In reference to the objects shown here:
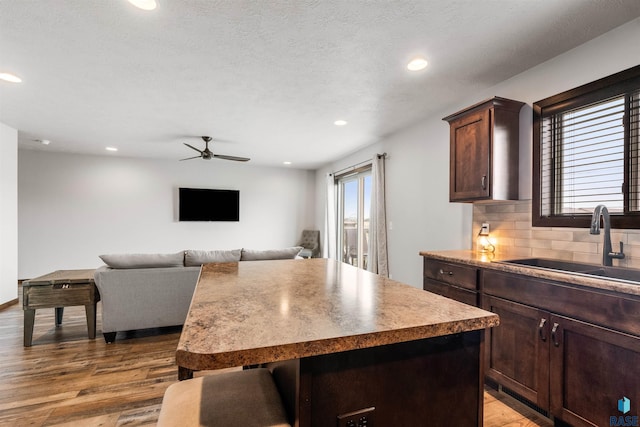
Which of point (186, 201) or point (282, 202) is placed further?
point (282, 202)

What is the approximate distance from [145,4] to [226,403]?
2.11m

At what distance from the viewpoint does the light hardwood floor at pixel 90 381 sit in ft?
6.16

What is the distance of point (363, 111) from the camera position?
11.4 ft

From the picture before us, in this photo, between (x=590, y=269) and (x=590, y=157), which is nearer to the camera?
(x=590, y=269)

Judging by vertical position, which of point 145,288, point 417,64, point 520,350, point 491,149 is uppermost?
point 417,64

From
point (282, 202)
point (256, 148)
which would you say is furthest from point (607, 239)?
point (282, 202)

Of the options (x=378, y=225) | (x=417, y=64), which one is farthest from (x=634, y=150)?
(x=378, y=225)

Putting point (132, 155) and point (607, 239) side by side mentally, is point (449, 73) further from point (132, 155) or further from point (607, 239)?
point (132, 155)

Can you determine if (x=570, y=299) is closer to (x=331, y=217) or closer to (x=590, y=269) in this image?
(x=590, y=269)

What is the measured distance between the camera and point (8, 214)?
4.15m

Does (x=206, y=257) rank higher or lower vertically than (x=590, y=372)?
higher

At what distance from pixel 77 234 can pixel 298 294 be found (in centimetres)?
660

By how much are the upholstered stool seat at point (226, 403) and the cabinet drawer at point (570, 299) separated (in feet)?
5.28
